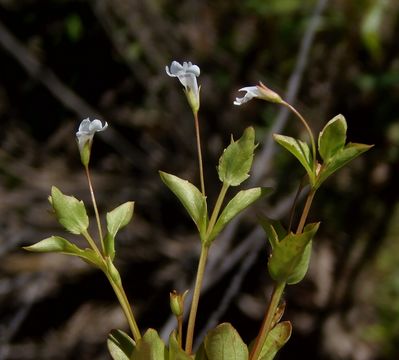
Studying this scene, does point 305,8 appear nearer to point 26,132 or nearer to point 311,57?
point 311,57

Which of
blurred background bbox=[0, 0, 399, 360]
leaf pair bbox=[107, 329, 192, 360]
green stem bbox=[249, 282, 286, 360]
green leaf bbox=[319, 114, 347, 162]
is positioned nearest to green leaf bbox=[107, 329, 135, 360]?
leaf pair bbox=[107, 329, 192, 360]

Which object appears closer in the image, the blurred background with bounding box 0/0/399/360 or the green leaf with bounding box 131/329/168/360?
the green leaf with bounding box 131/329/168/360

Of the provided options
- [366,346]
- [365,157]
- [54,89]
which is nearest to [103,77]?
[54,89]

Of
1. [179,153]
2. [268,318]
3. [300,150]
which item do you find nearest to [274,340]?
[268,318]

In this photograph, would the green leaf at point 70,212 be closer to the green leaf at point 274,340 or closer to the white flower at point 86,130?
the white flower at point 86,130

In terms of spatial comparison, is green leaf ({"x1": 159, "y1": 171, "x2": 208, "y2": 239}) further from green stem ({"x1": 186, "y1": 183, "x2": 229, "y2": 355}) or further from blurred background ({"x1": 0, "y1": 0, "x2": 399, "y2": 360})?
blurred background ({"x1": 0, "y1": 0, "x2": 399, "y2": 360})

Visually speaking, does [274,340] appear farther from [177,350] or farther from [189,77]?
[189,77]
